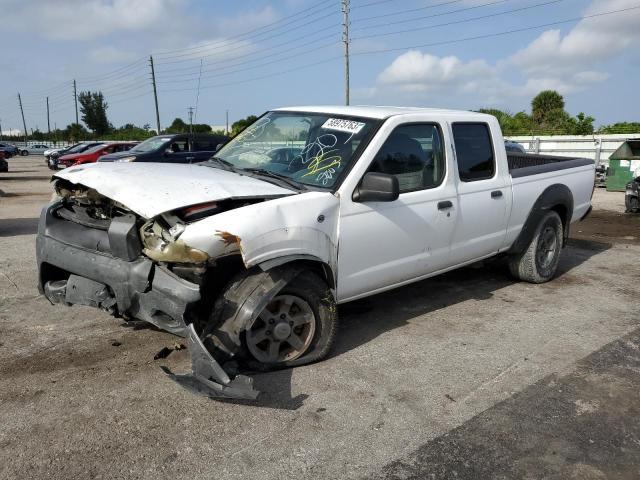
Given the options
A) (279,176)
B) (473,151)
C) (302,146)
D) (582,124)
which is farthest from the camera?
(582,124)

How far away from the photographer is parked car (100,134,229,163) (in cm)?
1476

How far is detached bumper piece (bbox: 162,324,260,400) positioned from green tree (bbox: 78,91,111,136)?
7201 cm

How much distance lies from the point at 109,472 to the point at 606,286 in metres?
5.50

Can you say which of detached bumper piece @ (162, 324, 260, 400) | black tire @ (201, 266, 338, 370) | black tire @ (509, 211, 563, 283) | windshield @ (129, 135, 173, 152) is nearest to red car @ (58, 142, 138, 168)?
windshield @ (129, 135, 173, 152)

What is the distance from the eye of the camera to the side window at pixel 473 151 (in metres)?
4.87

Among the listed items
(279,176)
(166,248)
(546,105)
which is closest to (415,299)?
(279,176)

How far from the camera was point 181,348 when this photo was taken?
410 centimetres

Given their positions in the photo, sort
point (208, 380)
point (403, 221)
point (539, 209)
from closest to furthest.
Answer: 1. point (208, 380)
2. point (403, 221)
3. point (539, 209)

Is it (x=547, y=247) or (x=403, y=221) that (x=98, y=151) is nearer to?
(x=547, y=247)

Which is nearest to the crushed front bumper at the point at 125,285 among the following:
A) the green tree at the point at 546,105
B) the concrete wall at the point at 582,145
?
the concrete wall at the point at 582,145

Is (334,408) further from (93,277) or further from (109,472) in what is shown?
(93,277)

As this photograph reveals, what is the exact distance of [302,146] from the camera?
172 inches

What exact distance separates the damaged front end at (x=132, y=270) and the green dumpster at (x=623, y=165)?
47.7 feet

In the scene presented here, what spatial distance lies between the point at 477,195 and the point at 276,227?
2.28 metres
